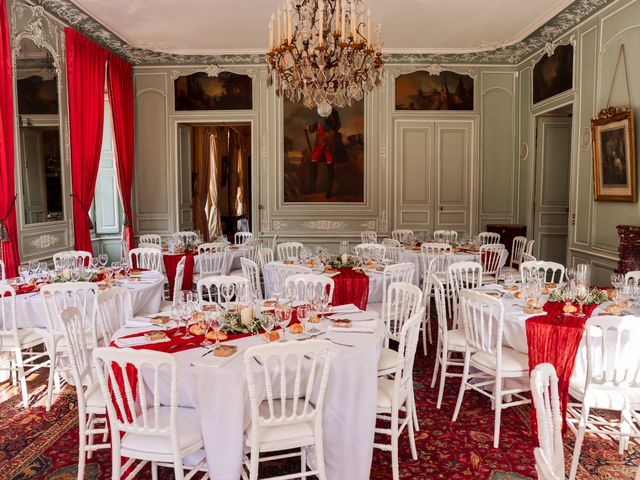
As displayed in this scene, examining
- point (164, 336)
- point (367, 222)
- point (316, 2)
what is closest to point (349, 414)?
point (164, 336)

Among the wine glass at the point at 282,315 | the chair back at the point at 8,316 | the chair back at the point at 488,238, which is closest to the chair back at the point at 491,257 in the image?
the chair back at the point at 488,238

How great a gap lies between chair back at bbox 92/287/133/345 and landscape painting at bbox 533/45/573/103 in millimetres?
7021

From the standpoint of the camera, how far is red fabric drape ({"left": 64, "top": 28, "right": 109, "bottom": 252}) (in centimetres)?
745

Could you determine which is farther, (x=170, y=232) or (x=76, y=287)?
(x=170, y=232)

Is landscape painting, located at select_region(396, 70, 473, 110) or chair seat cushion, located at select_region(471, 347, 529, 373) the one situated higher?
landscape painting, located at select_region(396, 70, 473, 110)

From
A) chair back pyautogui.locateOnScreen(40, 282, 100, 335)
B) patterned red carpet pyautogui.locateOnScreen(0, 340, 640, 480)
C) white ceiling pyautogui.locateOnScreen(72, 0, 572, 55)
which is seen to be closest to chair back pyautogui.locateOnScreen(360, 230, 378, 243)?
white ceiling pyautogui.locateOnScreen(72, 0, 572, 55)

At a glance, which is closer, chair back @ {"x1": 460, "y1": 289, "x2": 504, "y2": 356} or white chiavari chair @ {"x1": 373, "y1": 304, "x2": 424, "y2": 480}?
white chiavari chair @ {"x1": 373, "y1": 304, "x2": 424, "y2": 480}

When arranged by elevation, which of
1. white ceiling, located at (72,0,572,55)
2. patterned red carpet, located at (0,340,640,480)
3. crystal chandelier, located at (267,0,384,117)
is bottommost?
patterned red carpet, located at (0,340,640,480)

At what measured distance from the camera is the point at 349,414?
294 centimetres

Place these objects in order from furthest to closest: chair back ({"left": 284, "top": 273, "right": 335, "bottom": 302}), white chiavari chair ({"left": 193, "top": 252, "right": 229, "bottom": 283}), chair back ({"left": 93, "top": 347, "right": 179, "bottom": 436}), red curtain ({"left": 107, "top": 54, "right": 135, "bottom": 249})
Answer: red curtain ({"left": 107, "top": 54, "right": 135, "bottom": 249}) < white chiavari chair ({"left": 193, "top": 252, "right": 229, "bottom": 283}) < chair back ({"left": 284, "top": 273, "right": 335, "bottom": 302}) < chair back ({"left": 93, "top": 347, "right": 179, "bottom": 436})

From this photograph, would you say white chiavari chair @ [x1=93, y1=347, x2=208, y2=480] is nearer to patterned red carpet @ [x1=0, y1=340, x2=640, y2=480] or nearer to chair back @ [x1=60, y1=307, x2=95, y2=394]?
chair back @ [x1=60, y1=307, x2=95, y2=394]

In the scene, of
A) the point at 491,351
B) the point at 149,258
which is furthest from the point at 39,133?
the point at 491,351

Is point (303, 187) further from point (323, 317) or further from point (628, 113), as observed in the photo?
point (323, 317)

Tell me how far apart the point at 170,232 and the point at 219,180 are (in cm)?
422
